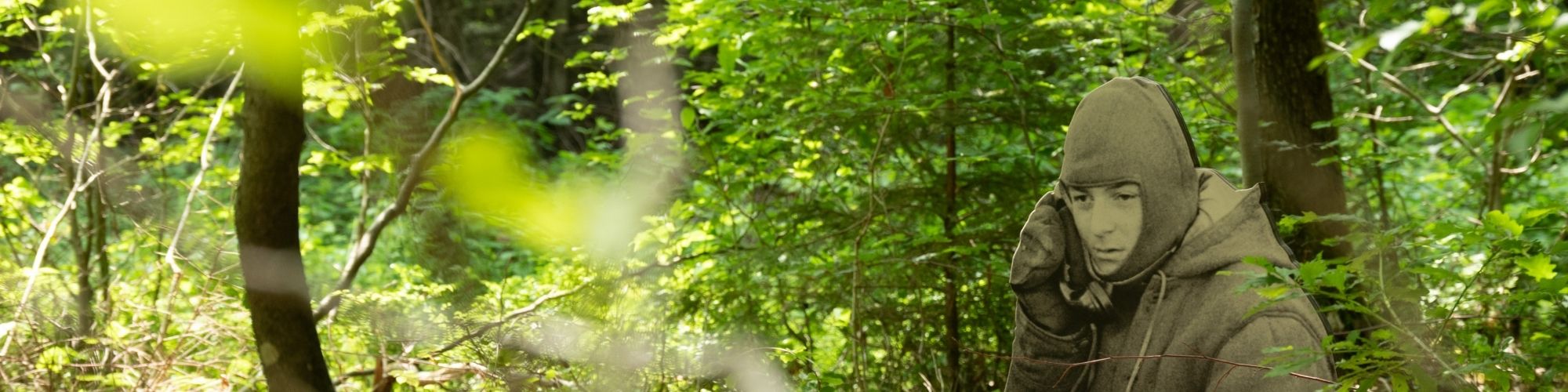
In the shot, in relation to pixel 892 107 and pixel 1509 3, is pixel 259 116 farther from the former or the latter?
pixel 1509 3

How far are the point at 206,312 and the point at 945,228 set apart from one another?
355 cm

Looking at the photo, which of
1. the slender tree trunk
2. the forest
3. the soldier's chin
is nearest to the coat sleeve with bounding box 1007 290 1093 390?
the soldier's chin

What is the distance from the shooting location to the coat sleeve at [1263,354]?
3.05m

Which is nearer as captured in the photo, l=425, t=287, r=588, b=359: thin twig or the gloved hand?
the gloved hand

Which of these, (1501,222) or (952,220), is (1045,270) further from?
(952,220)

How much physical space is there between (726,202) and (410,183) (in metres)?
1.66

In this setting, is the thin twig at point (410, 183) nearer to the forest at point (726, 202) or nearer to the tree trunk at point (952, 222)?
the forest at point (726, 202)

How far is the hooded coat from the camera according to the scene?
121 inches

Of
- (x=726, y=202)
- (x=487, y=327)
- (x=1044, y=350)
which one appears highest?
(x=1044, y=350)

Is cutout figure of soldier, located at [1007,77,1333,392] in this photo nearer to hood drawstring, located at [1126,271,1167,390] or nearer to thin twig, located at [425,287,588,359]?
hood drawstring, located at [1126,271,1167,390]

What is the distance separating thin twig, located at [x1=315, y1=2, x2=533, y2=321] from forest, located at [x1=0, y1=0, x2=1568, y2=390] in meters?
0.02

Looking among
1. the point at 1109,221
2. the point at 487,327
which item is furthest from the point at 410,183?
the point at 1109,221

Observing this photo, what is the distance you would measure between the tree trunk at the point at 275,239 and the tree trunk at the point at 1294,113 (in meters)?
3.58

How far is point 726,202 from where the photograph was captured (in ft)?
18.8
